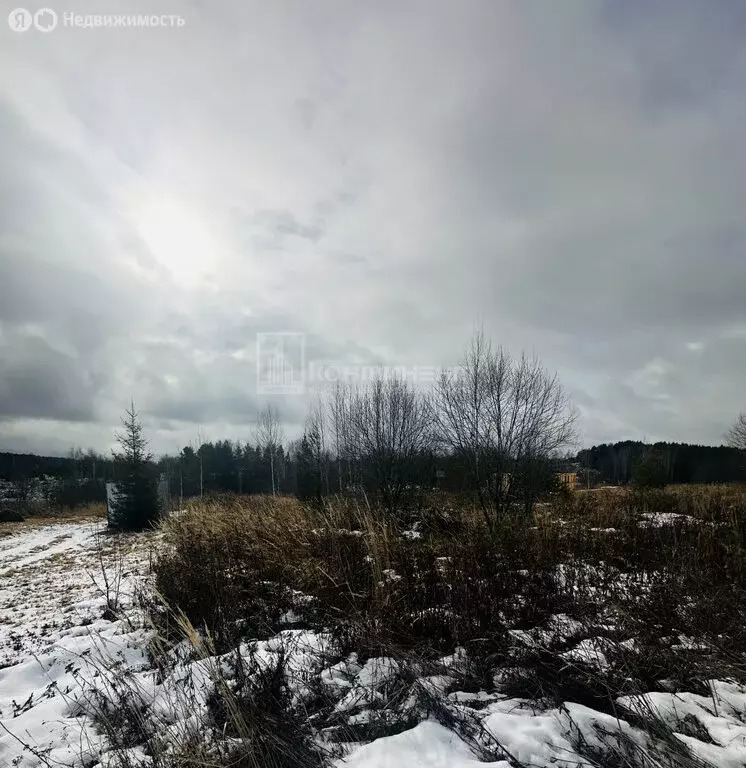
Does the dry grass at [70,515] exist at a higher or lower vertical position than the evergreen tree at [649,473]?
lower

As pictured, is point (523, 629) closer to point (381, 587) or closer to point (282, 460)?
point (381, 587)

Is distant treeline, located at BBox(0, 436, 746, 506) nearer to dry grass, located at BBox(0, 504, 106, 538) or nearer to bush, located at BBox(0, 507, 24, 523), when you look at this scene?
dry grass, located at BBox(0, 504, 106, 538)

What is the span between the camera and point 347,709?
124 inches

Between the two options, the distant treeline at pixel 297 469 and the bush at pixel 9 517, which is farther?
the bush at pixel 9 517

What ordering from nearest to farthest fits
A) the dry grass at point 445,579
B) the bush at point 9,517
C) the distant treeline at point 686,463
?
the dry grass at point 445,579 → the bush at point 9,517 → the distant treeline at point 686,463

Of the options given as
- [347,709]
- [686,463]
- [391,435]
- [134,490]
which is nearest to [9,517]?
[134,490]

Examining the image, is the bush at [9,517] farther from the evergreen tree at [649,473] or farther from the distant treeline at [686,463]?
the distant treeline at [686,463]

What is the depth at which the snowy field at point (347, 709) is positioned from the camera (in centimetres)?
253

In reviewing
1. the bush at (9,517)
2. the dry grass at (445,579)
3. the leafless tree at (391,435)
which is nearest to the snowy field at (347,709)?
the dry grass at (445,579)

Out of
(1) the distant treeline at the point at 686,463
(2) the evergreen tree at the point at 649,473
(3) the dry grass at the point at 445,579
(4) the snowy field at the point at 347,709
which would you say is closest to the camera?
(4) the snowy field at the point at 347,709

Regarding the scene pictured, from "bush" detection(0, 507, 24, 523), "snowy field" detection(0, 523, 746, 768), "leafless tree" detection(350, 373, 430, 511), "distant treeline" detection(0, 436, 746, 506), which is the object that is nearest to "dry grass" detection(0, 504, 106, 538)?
"bush" detection(0, 507, 24, 523)

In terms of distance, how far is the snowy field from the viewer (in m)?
2.53

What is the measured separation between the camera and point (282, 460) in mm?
38312

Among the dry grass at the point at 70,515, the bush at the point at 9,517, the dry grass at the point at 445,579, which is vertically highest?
the dry grass at the point at 445,579
